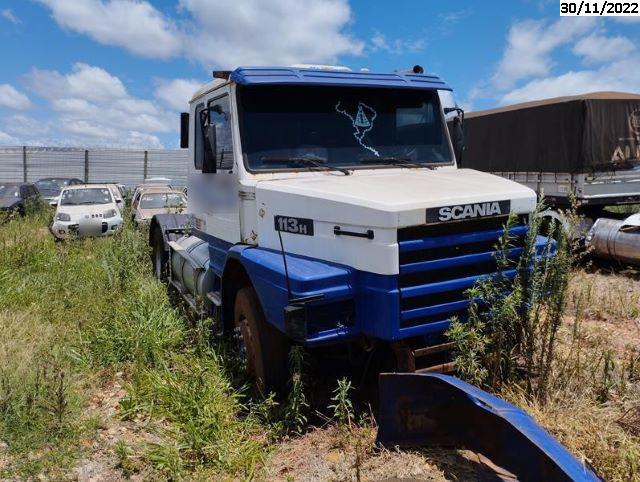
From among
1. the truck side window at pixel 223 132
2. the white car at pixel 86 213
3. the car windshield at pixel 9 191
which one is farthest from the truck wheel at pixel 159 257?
the car windshield at pixel 9 191

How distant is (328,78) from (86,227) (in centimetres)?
1076

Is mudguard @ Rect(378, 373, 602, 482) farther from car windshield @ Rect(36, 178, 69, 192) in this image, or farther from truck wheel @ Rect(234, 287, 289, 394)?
car windshield @ Rect(36, 178, 69, 192)

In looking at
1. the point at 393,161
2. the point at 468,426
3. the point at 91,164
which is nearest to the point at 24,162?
the point at 91,164

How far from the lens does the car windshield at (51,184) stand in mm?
22312

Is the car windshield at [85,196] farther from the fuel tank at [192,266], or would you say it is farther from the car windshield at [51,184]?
the fuel tank at [192,266]

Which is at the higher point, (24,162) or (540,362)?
(24,162)

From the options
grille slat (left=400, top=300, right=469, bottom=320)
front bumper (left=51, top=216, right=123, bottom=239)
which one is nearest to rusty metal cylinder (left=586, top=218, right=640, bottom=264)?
grille slat (left=400, top=300, right=469, bottom=320)

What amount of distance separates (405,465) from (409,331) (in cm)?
86

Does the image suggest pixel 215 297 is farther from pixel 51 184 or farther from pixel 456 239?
pixel 51 184

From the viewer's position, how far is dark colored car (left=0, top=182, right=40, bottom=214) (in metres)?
18.0

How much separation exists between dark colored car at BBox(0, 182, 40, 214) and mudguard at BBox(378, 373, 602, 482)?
58.1 ft

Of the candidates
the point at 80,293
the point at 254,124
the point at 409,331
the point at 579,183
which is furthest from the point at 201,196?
the point at 579,183

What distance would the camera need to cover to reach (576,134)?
34.3ft

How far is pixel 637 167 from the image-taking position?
418 inches
